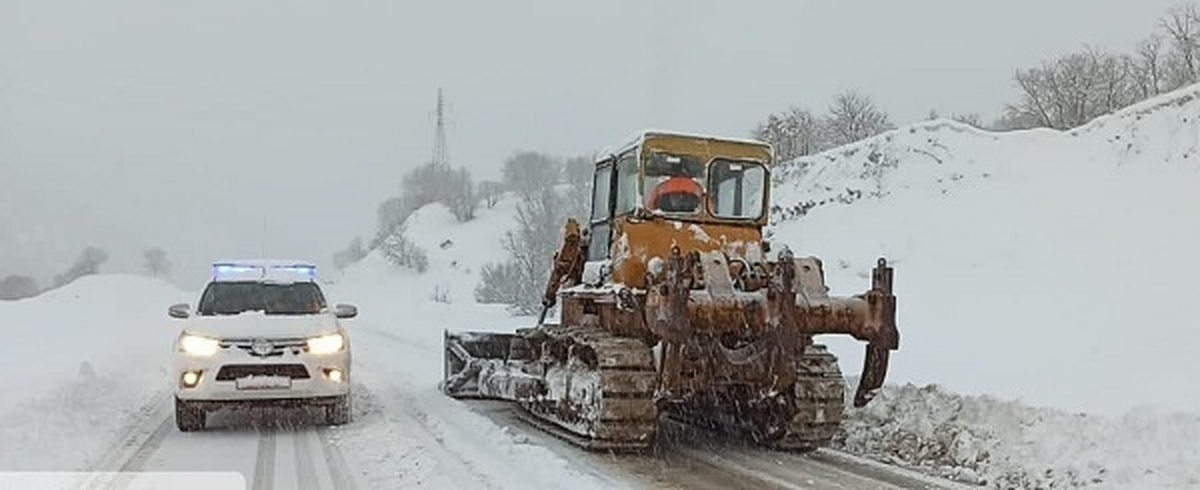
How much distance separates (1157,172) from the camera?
35.0m

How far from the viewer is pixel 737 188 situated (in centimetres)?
1178

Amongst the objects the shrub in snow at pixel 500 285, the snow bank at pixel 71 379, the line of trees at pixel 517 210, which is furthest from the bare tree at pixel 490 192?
the snow bank at pixel 71 379

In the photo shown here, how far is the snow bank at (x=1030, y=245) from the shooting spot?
48.4 feet

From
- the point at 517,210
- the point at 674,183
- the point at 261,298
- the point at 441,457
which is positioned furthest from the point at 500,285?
the point at 441,457

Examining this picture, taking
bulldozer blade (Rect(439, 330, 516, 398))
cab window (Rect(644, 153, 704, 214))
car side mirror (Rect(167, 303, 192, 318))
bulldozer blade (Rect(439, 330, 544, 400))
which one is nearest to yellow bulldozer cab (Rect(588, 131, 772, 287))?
cab window (Rect(644, 153, 704, 214))

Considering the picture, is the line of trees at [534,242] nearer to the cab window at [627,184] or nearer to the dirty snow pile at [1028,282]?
the dirty snow pile at [1028,282]

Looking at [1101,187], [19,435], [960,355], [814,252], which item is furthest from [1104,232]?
[19,435]

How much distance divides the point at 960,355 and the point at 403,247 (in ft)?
236

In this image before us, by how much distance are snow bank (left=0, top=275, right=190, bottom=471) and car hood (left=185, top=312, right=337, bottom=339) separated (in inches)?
51.7

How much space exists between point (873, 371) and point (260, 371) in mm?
5802

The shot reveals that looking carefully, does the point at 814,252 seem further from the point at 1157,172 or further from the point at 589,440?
the point at 589,440

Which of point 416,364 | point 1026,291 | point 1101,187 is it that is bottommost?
point 416,364

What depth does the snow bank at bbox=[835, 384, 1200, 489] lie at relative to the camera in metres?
8.52

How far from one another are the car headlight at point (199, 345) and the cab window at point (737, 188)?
200 inches
